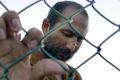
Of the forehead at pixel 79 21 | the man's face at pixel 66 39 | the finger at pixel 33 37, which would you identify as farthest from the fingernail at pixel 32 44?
the forehead at pixel 79 21

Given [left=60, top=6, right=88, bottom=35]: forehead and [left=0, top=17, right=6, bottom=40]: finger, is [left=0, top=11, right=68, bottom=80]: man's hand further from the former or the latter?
[left=60, top=6, right=88, bottom=35]: forehead

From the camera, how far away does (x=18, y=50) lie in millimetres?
1279

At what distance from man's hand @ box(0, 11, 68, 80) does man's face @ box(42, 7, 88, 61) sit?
0.41 meters

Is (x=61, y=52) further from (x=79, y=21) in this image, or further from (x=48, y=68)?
(x=48, y=68)

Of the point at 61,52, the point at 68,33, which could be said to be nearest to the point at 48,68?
the point at 68,33

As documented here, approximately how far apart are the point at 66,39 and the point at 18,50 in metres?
0.55

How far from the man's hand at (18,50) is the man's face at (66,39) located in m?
0.41

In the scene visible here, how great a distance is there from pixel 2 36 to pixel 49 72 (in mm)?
157

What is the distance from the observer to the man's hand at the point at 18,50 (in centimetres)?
118

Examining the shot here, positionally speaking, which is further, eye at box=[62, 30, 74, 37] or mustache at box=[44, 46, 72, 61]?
mustache at box=[44, 46, 72, 61]

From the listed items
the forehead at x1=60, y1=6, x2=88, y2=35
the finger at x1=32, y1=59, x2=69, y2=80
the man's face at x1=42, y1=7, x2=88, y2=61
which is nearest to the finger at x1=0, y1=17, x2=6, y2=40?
the finger at x1=32, y1=59, x2=69, y2=80

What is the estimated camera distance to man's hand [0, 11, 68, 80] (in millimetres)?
1179

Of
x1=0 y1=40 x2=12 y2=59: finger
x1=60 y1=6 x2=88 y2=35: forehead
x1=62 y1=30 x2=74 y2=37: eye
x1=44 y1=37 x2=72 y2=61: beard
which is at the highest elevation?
x1=0 y1=40 x2=12 y2=59: finger

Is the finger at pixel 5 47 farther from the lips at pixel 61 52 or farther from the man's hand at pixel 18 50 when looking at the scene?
the lips at pixel 61 52
